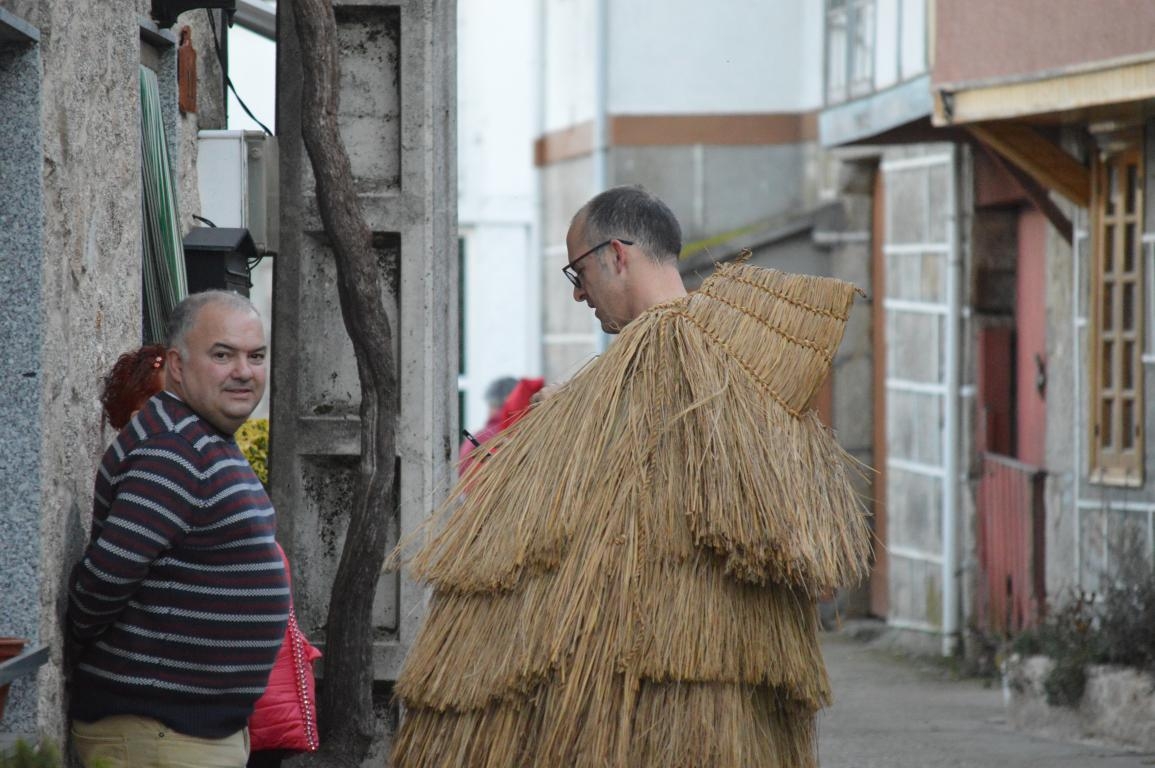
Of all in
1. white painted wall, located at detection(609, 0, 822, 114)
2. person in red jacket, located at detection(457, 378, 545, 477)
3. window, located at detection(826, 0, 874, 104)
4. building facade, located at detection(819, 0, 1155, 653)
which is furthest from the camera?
white painted wall, located at detection(609, 0, 822, 114)

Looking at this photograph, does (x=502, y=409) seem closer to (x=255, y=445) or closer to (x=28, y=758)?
(x=255, y=445)

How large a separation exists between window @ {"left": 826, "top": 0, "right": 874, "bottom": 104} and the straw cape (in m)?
10.4

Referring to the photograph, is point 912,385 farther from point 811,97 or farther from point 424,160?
point 424,160

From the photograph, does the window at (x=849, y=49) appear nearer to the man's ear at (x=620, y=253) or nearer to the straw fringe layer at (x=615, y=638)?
the man's ear at (x=620, y=253)

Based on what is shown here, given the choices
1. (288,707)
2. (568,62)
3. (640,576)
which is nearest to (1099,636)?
(288,707)

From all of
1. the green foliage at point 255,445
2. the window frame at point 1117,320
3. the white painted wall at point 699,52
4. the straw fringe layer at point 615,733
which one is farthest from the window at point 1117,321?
the white painted wall at point 699,52

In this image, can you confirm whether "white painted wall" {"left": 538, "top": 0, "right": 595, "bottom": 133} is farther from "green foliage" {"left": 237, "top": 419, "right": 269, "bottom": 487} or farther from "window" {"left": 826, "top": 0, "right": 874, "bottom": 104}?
"green foliage" {"left": 237, "top": 419, "right": 269, "bottom": 487}

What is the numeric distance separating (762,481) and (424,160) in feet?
9.44

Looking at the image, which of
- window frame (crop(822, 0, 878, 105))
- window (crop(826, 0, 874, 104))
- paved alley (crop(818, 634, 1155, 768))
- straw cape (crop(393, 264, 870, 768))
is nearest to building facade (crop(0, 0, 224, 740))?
straw cape (crop(393, 264, 870, 768))

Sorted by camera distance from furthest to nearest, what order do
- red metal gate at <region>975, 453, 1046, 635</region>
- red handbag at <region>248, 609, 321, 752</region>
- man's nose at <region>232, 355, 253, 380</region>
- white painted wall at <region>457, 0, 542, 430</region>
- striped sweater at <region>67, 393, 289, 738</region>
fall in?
white painted wall at <region>457, 0, 542, 430</region> < red metal gate at <region>975, 453, 1046, 635</region> < red handbag at <region>248, 609, 321, 752</region> < man's nose at <region>232, 355, 253, 380</region> < striped sweater at <region>67, 393, 289, 738</region>

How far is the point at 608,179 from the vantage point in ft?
61.5

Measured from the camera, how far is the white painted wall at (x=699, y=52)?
1884 cm

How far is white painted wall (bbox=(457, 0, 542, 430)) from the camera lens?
68.2 ft

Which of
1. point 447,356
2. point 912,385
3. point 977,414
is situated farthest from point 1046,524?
point 447,356
